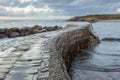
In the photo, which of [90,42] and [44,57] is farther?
[90,42]

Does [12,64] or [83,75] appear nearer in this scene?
[12,64]

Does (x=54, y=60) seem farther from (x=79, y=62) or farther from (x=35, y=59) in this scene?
(x=79, y=62)

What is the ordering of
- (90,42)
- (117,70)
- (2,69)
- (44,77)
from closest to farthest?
1. (44,77)
2. (2,69)
3. (117,70)
4. (90,42)

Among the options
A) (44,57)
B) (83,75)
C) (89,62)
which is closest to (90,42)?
(89,62)

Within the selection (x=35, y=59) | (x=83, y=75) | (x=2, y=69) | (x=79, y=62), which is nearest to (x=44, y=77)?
(x=2, y=69)

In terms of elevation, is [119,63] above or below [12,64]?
below

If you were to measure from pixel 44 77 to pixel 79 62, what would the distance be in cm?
904

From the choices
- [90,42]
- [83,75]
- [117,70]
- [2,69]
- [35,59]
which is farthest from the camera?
[90,42]

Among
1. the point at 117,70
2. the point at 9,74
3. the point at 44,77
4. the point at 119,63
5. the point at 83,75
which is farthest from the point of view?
the point at 119,63

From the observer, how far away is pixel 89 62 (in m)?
15.9

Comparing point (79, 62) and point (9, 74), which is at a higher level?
point (9, 74)

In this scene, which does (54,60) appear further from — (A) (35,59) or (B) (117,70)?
(B) (117,70)

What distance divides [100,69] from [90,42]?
41.7 feet

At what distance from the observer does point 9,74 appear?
24.2 feet
